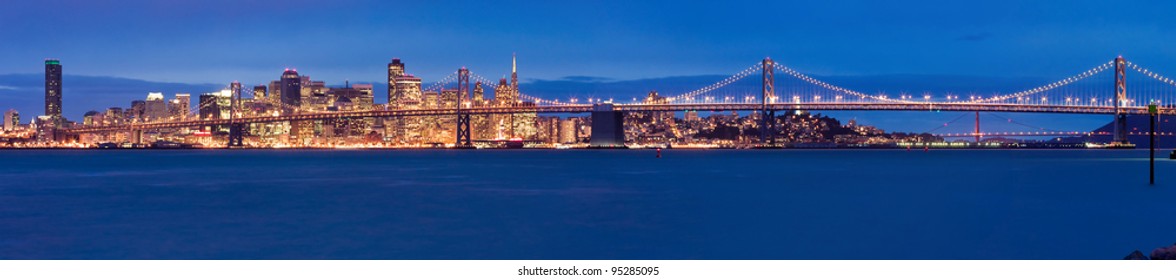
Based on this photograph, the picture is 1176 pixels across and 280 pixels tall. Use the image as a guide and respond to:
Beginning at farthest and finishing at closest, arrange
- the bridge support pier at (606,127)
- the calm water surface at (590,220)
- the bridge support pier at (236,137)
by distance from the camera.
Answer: the bridge support pier at (236,137)
the bridge support pier at (606,127)
the calm water surface at (590,220)

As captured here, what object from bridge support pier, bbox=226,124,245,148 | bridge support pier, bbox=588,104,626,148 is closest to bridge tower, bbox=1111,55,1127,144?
bridge support pier, bbox=588,104,626,148

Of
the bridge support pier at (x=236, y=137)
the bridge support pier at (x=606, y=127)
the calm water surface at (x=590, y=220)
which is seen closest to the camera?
the calm water surface at (x=590, y=220)

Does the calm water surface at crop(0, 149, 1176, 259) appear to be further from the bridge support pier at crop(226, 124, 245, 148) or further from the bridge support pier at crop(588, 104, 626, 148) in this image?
the bridge support pier at crop(226, 124, 245, 148)

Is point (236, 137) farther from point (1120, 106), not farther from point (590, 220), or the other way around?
point (590, 220)

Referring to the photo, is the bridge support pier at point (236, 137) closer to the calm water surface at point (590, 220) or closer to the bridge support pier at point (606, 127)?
the bridge support pier at point (606, 127)

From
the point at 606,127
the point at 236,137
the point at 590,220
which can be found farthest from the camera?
the point at 236,137

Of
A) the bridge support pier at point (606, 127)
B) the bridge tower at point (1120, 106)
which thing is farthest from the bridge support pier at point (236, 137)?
the bridge tower at point (1120, 106)

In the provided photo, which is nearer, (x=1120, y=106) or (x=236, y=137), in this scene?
(x=1120, y=106)

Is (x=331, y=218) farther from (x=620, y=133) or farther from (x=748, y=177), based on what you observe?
(x=620, y=133)

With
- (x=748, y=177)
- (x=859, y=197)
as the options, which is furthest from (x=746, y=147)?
(x=859, y=197)

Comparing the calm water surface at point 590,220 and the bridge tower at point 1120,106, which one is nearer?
the calm water surface at point 590,220

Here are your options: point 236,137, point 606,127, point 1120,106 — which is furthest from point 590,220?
point 236,137
